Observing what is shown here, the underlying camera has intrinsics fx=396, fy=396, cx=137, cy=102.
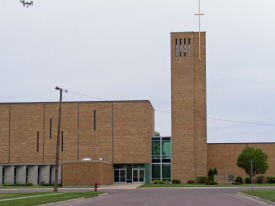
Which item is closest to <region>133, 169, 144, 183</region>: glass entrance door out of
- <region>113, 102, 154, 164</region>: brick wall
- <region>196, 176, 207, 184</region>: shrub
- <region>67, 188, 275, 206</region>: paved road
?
<region>113, 102, 154, 164</region>: brick wall

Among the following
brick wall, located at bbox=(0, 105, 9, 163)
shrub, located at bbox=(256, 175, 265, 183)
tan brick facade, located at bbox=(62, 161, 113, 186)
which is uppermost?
brick wall, located at bbox=(0, 105, 9, 163)

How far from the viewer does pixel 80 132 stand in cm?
5384

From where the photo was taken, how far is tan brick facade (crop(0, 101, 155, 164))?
175ft

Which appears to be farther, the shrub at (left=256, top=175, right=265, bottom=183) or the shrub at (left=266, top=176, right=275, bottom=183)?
the shrub at (left=256, top=175, right=265, bottom=183)

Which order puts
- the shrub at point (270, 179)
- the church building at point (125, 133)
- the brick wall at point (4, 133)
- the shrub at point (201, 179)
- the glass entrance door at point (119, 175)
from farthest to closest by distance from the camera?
the glass entrance door at point (119, 175) < the brick wall at point (4, 133) < the shrub at point (270, 179) < the church building at point (125, 133) < the shrub at point (201, 179)

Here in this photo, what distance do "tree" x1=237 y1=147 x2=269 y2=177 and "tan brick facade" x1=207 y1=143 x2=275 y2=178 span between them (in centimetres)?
437

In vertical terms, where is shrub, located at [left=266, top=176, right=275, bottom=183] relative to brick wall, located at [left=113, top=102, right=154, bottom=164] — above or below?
below

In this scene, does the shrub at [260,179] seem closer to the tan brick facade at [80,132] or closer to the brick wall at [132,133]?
the brick wall at [132,133]

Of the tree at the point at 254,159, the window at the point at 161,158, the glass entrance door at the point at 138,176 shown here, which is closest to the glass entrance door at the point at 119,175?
the glass entrance door at the point at 138,176

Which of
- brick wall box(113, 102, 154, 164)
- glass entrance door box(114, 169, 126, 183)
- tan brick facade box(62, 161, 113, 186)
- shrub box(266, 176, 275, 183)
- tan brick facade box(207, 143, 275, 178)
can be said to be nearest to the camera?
tan brick facade box(62, 161, 113, 186)

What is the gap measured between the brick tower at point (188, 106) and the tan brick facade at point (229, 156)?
4375 mm

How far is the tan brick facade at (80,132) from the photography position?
53250 millimetres

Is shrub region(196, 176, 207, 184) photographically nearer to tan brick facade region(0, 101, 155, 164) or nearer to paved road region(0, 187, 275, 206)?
tan brick facade region(0, 101, 155, 164)

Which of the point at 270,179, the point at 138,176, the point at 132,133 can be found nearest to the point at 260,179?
the point at 270,179
